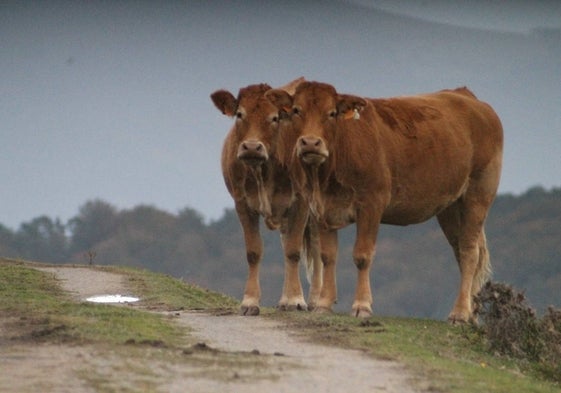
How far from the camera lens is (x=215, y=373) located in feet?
38.8

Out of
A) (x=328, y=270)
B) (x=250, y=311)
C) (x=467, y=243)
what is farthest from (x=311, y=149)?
(x=467, y=243)

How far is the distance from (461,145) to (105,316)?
519 centimetres

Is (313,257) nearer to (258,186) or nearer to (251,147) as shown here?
(258,186)

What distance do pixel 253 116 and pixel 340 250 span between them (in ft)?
322

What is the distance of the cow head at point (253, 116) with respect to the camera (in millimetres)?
16703

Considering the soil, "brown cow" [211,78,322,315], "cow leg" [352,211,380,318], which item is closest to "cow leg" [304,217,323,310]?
"brown cow" [211,78,322,315]

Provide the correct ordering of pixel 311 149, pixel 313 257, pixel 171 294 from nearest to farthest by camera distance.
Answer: pixel 311 149 → pixel 313 257 → pixel 171 294

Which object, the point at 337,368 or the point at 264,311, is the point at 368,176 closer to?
the point at 264,311

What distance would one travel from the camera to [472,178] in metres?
18.9

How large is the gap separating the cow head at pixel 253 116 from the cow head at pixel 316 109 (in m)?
0.13

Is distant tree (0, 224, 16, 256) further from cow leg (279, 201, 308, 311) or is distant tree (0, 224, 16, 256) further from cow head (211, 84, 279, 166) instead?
cow head (211, 84, 279, 166)

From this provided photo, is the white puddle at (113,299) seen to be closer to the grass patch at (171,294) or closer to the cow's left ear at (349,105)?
the grass patch at (171,294)

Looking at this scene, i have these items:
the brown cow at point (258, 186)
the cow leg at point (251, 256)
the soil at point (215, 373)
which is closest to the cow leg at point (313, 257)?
the brown cow at point (258, 186)

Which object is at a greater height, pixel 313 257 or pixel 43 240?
pixel 43 240
